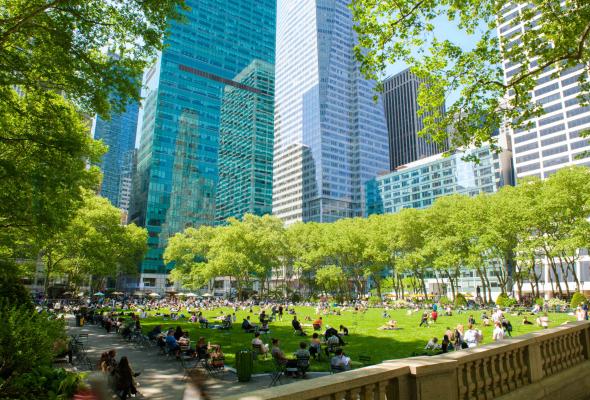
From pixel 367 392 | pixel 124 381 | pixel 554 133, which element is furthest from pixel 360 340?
pixel 554 133

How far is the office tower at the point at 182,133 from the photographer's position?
10831 centimetres

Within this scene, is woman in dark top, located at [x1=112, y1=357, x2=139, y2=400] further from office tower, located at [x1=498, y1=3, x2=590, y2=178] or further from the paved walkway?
office tower, located at [x1=498, y1=3, x2=590, y2=178]

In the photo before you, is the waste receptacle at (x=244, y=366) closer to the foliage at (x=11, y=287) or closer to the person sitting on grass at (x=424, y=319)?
the foliage at (x=11, y=287)

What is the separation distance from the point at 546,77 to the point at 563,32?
10956cm

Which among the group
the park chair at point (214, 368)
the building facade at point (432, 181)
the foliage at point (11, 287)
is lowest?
the park chair at point (214, 368)

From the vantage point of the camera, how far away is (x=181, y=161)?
370 feet

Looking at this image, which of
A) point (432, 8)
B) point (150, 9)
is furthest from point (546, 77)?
point (150, 9)

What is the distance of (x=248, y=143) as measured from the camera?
476 feet

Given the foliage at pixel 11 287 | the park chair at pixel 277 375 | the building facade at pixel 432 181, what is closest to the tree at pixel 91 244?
the foliage at pixel 11 287

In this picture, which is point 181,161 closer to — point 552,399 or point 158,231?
point 158,231

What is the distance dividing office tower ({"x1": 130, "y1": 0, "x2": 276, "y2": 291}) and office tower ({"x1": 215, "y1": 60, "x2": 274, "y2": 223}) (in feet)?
36.5

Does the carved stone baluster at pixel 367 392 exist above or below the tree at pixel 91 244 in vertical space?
below

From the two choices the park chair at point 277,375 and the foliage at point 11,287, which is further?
the foliage at point 11,287

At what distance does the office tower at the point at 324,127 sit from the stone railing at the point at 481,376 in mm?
137977
